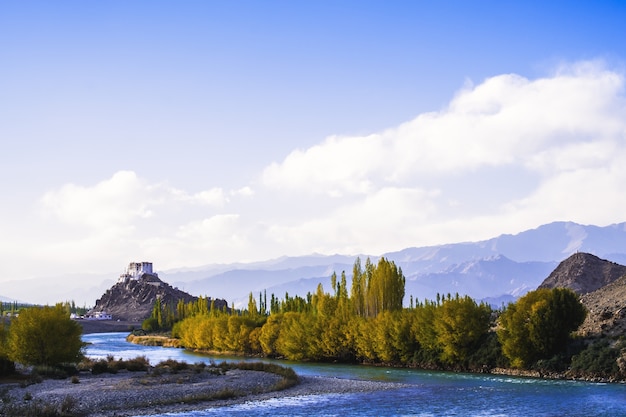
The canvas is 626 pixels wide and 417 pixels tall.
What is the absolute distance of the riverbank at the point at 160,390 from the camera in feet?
149

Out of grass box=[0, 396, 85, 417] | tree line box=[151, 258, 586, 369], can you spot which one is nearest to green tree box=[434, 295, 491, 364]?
tree line box=[151, 258, 586, 369]

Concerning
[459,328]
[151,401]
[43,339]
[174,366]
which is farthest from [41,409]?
[459,328]

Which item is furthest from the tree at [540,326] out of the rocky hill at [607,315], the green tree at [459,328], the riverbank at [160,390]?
the riverbank at [160,390]

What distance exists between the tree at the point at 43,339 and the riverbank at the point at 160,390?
4.15 metres

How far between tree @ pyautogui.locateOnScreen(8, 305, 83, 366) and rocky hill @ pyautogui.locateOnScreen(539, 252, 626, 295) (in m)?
124

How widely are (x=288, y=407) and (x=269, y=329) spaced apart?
57919 mm

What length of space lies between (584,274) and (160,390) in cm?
14068

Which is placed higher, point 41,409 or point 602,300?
point 602,300

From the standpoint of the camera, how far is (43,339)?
66.1 meters

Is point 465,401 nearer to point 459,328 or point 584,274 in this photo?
A: point 459,328

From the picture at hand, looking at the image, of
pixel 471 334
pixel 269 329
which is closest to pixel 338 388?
pixel 471 334

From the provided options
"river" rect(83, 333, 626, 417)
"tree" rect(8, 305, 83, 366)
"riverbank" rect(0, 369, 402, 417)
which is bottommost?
"river" rect(83, 333, 626, 417)

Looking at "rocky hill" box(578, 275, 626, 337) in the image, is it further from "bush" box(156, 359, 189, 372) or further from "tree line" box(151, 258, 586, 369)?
"bush" box(156, 359, 189, 372)

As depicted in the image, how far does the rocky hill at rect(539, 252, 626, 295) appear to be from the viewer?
163 meters
